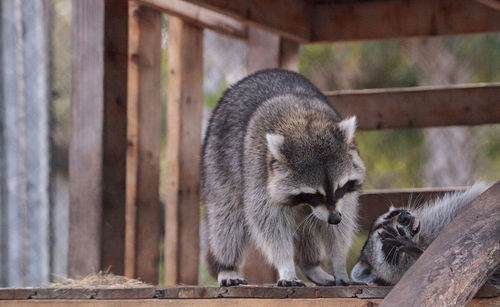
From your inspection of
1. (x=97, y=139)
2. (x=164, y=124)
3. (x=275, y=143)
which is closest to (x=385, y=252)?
(x=275, y=143)

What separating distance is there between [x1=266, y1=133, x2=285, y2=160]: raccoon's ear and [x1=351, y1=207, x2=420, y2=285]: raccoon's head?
0.45 meters

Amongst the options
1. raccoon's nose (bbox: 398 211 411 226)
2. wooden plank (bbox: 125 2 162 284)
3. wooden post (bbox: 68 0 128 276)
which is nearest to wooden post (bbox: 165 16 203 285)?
wooden plank (bbox: 125 2 162 284)

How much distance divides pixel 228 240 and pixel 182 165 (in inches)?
47.5

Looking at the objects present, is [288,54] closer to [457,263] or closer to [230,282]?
[230,282]

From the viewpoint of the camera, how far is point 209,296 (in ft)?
10.1

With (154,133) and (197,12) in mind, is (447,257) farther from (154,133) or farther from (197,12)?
(197,12)

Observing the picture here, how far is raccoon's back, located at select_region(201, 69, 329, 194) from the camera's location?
4.05m

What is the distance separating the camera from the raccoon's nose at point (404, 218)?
3314 millimetres

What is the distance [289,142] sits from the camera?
3605 mm

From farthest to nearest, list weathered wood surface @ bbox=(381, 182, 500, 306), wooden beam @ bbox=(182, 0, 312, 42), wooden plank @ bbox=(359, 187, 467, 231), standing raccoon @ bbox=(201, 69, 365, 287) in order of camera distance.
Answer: wooden plank @ bbox=(359, 187, 467, 231) → wooden beam @ bbox=(182, 0, 312, 42) → standing raccoon @ bbox=(201, 69, 365, 287) → weathered wood surface @ bbox=(381, 182, 500, 306)

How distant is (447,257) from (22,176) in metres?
3.57

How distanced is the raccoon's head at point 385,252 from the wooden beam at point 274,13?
4.35 ft

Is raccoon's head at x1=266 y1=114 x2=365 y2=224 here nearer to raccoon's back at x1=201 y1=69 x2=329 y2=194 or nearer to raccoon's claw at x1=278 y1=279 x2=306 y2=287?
raccoon's claw at x1=278 y1=279 x2=306 y2=287

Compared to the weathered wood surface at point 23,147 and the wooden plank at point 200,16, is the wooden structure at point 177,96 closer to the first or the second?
the wooden plank at point 200,16
